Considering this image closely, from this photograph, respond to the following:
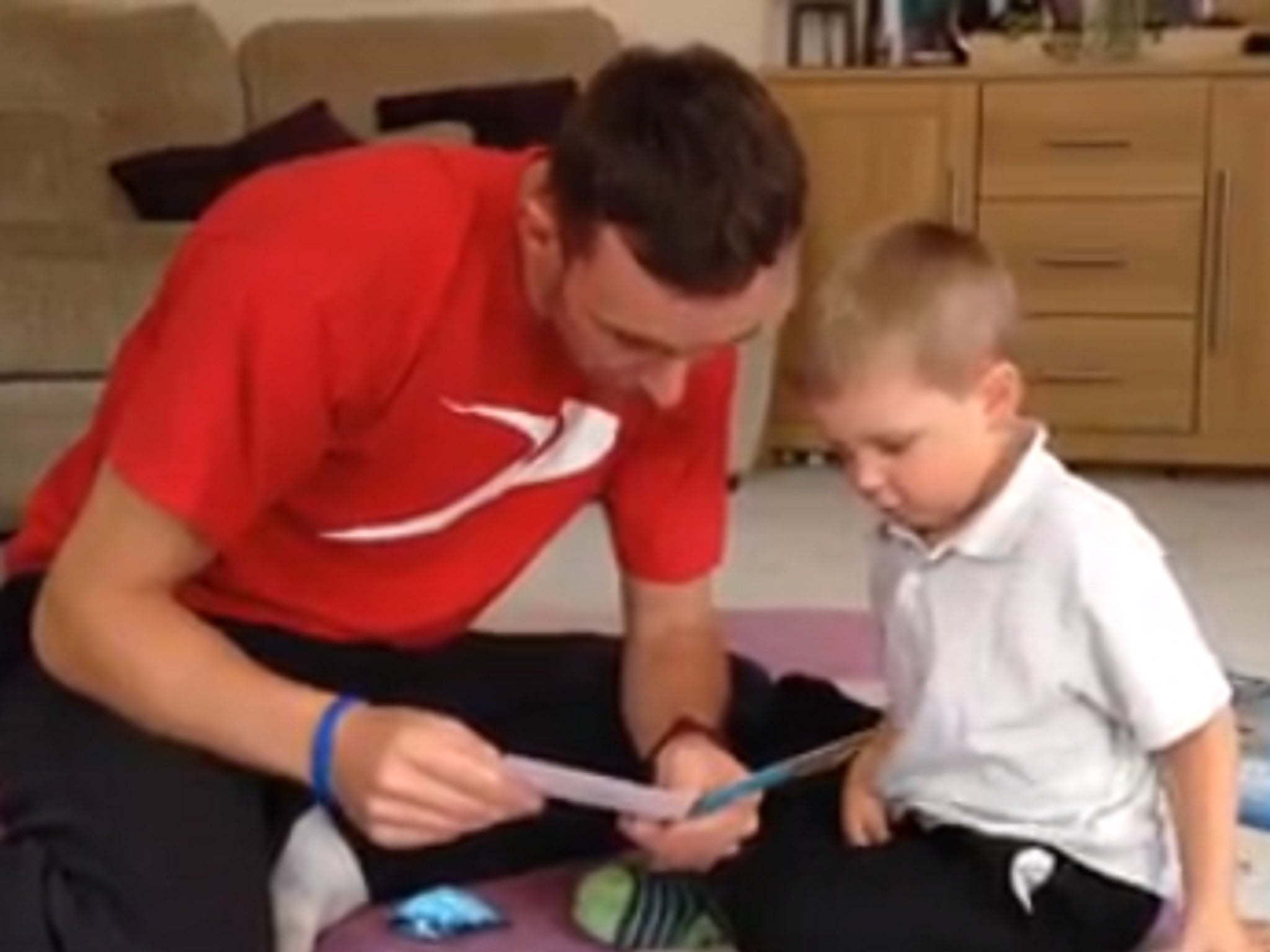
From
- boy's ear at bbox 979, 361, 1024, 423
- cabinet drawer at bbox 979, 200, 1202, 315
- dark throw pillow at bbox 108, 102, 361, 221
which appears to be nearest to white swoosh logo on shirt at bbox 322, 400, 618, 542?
boy's ear at bbox 979, 361, 1024, 423

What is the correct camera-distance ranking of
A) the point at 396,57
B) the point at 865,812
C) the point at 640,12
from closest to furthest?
the point at 865,812 → the point at 396,57 → the point at 640,12

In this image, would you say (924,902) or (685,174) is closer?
(685,174)

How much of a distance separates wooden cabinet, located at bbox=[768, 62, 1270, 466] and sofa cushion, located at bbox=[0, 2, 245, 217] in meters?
0.93

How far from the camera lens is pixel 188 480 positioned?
1.39 meters

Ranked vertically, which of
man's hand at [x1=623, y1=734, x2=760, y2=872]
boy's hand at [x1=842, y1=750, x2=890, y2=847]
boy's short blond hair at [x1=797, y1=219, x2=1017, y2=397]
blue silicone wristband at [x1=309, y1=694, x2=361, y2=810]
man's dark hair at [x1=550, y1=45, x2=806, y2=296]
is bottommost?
boy's hand at [x1=842, y1=750, x2=890, y2=847]

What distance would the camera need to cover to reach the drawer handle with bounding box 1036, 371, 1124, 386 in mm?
4125

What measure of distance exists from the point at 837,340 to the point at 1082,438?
2729 mm

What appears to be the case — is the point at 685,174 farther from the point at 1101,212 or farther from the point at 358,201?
the point at 1101,212

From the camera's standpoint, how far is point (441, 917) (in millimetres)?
1745

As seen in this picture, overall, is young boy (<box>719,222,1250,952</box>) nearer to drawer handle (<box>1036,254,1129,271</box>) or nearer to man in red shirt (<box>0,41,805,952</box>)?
man in red shirt (<box>0,41,805,952</box>)

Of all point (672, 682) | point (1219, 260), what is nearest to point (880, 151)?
point (1219, 260)

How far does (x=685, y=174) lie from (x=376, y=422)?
303 millimetres

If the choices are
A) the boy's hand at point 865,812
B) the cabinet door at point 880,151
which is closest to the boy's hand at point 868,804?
the boy's hand at point 865,812

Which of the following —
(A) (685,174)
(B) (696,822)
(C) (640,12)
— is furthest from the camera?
(C) (640,12)
